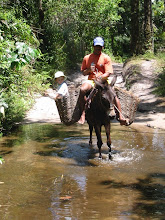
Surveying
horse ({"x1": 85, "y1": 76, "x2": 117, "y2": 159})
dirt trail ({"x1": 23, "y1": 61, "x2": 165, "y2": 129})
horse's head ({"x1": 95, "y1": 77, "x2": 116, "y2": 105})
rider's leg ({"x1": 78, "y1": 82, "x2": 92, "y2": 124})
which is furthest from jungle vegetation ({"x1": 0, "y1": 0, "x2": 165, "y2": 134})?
horse's head ({"x1": 95, "y1": 77, "x2": 116, "y2": 105})

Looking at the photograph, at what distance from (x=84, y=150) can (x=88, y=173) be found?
2144 mm

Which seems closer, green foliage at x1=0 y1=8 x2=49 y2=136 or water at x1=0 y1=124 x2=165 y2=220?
green foliage at x1=0 y1=8 x2=49 y2=136

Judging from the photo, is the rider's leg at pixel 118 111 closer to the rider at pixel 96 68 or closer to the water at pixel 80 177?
the rider at pixel 96 68

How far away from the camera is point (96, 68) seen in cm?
815

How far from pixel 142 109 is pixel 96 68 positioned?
6.11m

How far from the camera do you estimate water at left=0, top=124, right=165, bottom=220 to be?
488 cm

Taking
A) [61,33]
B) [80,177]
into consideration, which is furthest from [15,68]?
[61,33]

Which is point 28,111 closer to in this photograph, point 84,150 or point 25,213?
point 84,150

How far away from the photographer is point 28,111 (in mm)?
14289

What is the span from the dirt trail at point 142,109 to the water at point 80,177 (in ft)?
5.27

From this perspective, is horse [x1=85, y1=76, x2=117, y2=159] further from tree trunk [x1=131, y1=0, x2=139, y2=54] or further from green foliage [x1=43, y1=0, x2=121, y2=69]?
tree trunk [x1=131, y1=0, x2=139, y2=54]

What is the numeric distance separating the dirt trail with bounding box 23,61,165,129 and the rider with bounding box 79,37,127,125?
4.18m

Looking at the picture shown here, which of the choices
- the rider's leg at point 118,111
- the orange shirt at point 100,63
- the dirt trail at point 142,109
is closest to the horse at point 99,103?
the rider's leg at point 118,111

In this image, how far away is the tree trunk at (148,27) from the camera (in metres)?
21.6
